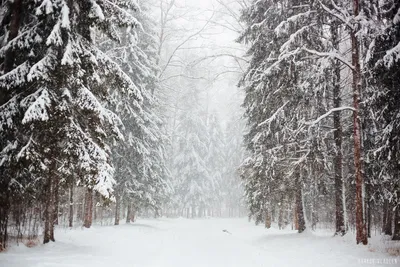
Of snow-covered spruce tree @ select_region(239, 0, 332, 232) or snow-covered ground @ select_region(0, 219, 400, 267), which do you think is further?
snow-covered spruce tree @ select_region(239, 0, 332, 232)

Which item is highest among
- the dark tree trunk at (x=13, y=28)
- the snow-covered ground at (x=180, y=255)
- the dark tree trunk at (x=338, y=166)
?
the dark tree trunk at (x=13, y=28)

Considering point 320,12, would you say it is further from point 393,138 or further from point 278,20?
point 393,138

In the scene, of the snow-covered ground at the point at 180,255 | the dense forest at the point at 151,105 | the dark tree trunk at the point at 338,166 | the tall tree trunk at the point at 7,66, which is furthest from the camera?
the dark tree trunk at the point at 338,166

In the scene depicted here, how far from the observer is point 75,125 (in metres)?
8.11

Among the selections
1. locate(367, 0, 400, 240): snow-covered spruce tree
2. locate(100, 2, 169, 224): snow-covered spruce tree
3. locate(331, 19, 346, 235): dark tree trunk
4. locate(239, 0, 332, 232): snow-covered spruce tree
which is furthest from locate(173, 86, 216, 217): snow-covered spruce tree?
locate(367, 0, 400, 240): snow-covered spruce tree

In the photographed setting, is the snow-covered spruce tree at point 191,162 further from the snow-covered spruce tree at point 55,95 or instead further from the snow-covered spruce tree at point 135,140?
the snow-covered spruce tree at point 55,95

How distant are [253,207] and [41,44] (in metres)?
14.0

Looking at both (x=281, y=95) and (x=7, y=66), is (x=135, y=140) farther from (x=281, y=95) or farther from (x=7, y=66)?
(x=7, y=66)

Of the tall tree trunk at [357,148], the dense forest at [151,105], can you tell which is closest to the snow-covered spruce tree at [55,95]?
the dense forest at [151,105]

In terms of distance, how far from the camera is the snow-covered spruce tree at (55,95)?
7.33m

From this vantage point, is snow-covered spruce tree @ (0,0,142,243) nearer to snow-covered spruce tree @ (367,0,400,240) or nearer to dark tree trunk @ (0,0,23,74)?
dark tree trunk @ (0,0,23,74)

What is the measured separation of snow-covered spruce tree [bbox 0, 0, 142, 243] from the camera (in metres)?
7.33

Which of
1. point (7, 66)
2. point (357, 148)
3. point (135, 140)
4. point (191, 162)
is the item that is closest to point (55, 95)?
point (7, 66)

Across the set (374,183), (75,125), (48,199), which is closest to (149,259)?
(48,199)
